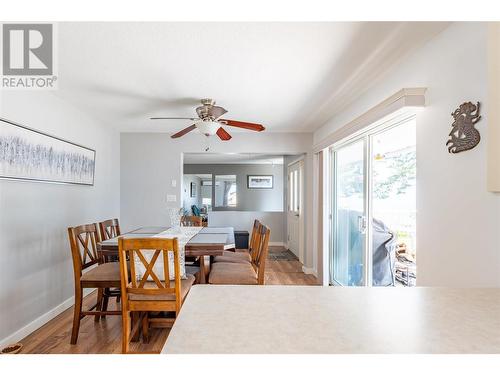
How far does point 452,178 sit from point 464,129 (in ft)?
0.89

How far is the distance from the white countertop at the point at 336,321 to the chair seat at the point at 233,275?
5.67ft

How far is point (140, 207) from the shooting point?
4.62m

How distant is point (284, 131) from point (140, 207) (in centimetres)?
258

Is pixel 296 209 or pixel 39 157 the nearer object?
pixel 39 157

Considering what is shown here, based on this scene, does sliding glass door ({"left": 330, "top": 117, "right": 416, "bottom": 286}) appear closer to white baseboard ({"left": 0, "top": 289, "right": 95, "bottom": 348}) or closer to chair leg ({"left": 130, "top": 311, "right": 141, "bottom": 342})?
chair leg ({"left": 130, "top": 311, "right": 141, "bottom": 342})

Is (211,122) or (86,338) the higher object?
(211,122)

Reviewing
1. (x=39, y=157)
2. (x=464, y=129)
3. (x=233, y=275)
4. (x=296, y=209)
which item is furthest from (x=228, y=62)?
(x=296, y=209)

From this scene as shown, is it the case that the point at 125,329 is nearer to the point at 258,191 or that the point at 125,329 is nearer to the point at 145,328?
the point at 145,328

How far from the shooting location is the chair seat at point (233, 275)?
2.59 metres

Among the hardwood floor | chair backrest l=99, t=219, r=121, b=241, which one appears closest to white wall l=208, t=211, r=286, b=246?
chair backrest l=99, t=219, r=121, b=241

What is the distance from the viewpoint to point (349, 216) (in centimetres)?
359

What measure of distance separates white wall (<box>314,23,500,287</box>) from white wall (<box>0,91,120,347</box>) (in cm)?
307

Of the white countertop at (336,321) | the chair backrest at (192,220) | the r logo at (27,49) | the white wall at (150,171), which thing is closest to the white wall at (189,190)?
the white wall at (150,171)

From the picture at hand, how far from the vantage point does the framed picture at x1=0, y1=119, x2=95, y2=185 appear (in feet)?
7.59
